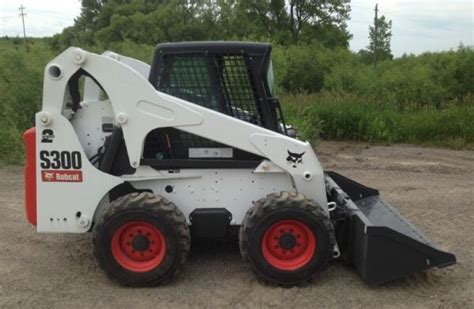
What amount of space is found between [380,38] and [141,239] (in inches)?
1892

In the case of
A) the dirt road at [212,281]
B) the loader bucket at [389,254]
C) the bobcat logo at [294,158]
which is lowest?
the dirt road at [212,281]

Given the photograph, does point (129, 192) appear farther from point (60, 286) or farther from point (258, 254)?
point (258, 254)

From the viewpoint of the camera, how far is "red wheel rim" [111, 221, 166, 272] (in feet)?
14.4

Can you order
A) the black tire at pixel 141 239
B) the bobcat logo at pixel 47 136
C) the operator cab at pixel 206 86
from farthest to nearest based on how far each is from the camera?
the operator cab at pixel 206 86
the bobcat logo at pixel 47 136
the black tire at pixel 141 239

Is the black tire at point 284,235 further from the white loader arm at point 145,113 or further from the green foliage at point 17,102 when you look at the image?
the green foliage at point 17,102

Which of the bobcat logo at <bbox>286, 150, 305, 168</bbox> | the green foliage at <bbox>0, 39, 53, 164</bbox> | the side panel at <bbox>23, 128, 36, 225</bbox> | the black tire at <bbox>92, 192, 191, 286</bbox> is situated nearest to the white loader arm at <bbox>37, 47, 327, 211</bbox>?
the bobcat logo at <bbox>286, 150, 305, 168</bbox>

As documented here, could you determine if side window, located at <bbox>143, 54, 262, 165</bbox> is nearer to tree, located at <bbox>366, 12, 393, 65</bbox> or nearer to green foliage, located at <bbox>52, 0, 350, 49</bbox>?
green foliage, located at <bbox>52, 0, 350, 49</bbox>

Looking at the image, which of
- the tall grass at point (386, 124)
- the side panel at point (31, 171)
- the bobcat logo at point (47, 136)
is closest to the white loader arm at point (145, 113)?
the bobcat logo at point (47, 136)

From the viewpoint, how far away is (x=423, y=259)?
168 inches

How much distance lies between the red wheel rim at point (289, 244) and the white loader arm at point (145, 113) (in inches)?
19.3

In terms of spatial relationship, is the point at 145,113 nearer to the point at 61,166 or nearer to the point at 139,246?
the point at 61,166

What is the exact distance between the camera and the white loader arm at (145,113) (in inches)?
172

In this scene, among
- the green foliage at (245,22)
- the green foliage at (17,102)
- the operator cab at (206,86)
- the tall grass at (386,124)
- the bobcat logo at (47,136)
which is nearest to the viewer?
the bobcat logo at (47,136)

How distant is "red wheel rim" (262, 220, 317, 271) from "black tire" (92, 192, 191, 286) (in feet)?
2.19
